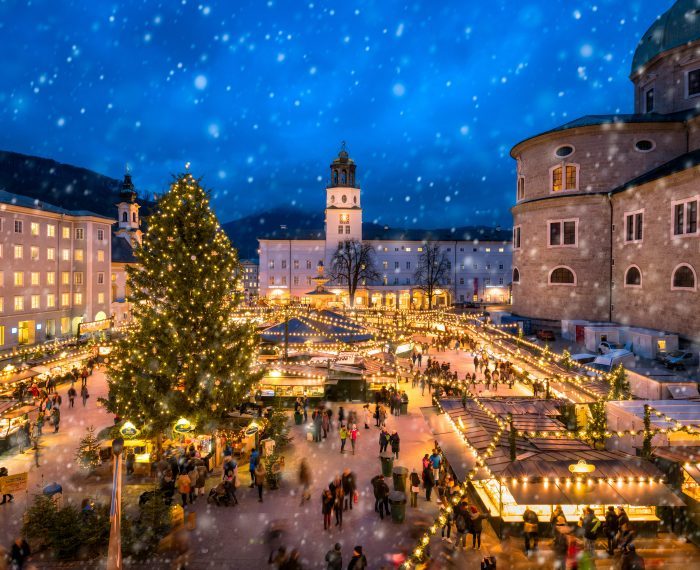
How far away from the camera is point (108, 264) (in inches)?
1937

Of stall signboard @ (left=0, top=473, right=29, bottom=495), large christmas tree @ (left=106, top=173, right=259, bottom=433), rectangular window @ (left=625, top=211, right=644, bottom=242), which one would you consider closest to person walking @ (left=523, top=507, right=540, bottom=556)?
large christmas tree @ (left=106, top=173, right=259, bottom=433)

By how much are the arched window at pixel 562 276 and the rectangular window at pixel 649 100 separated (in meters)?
15.0

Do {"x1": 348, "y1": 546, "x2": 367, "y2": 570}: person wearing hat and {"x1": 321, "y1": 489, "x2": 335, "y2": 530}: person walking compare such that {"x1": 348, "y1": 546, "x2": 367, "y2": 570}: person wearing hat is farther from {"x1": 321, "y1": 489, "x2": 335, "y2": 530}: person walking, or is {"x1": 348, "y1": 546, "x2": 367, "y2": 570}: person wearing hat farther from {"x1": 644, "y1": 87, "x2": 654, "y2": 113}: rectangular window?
{"x1": 644, "y1": 87, "x2": 654, "y2": 113}: rectangular window

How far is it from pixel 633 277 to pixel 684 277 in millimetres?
5691

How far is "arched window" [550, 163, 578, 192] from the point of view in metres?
37.1

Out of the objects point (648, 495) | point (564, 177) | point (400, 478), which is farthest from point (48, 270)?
point (648, 495)

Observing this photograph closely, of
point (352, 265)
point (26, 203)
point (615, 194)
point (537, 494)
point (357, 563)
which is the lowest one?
point (357, 563)

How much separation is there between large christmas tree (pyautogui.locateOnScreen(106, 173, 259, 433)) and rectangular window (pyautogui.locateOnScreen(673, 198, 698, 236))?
25.0 m

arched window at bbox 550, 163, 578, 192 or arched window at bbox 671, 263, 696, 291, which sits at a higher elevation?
arched window at bbox 550, 163, 578, 192

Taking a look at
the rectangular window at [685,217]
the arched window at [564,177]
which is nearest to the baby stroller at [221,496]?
the rectangular window at [685,217]

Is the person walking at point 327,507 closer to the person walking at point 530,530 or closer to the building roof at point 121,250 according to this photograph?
the person walking at point 530,530

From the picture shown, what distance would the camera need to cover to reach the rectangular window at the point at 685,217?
2602 centimetres

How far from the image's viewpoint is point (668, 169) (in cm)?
3028

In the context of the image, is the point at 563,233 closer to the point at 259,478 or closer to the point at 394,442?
the point at 394,442
